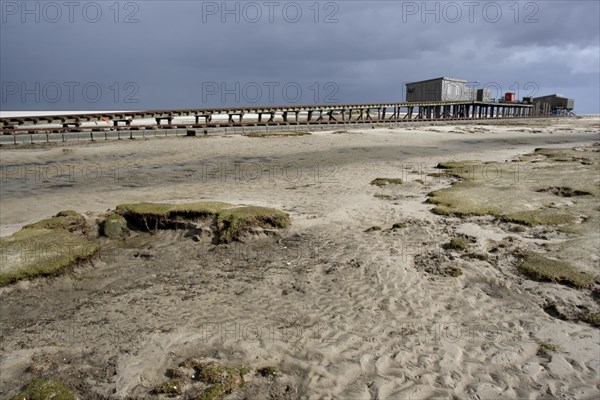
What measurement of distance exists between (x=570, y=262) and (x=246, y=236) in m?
5.70

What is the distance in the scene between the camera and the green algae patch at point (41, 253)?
6.49m

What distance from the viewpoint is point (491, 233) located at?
28.2 ft

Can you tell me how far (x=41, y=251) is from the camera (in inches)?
280

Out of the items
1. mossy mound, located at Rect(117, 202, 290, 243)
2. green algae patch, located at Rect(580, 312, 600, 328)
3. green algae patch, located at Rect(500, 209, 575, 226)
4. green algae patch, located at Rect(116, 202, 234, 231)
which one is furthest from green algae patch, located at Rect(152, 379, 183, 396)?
green algae patch, located at Rect(500, 209, 575, 226)

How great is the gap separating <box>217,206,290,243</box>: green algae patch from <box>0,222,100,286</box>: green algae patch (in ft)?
7.68

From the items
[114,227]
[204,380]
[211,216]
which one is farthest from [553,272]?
[114,227]

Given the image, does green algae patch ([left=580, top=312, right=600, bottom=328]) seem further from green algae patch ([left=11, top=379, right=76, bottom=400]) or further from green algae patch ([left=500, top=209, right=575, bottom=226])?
green algae patch ([left=11, top=379, right=76, bottom=400])

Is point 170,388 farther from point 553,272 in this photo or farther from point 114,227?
point 553,272

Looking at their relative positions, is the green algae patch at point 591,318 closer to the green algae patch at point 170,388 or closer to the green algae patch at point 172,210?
the green algae patch at point 170,388

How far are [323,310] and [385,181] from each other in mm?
8617

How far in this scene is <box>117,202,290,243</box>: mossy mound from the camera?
876 cm

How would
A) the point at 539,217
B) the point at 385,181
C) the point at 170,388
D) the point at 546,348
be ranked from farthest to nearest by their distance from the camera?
the point at 385,181, the point at 539,217, the point at 546,348, the point at 170,388

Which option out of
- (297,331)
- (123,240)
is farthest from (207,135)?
(297,331)

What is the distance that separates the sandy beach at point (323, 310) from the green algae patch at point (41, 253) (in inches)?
7.3
